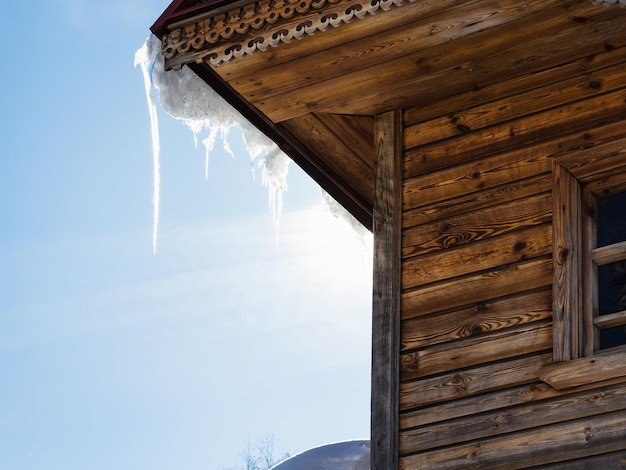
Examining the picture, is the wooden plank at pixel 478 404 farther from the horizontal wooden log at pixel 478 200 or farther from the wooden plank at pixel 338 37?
the wooden plank at pixel 338 37

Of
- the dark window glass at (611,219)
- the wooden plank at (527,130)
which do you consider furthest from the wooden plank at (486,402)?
the wooden plank at (527,130)

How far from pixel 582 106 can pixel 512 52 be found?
0.47m

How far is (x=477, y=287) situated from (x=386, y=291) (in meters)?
0.51

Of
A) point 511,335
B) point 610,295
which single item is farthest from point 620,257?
point 511,335

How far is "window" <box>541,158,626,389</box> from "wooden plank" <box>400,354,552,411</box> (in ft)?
0.36

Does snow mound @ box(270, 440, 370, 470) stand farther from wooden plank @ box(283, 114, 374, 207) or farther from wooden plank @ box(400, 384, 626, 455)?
wooden plank @ box(400, 384, 626, 455)

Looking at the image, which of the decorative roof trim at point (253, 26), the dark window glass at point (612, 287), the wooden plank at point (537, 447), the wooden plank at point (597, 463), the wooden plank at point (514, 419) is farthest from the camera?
the decorative roof trim at point (253, 26)

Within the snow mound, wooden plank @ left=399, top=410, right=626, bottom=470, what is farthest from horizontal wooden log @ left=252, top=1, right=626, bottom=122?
the snow mound

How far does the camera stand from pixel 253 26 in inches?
291

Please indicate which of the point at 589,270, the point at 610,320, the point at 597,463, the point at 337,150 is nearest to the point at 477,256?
the point at 589,270

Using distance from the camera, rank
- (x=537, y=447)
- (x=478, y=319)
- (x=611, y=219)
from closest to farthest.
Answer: (x=537, y=447) → (x=478, y=319) → (x=611, y=219)

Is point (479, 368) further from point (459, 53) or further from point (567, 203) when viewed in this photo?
point (459, 53)

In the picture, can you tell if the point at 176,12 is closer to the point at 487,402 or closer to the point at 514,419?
the point at 487,402

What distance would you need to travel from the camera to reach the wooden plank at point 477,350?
681 cm
